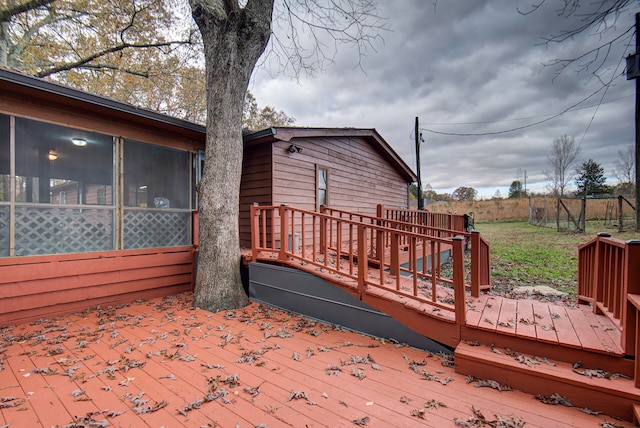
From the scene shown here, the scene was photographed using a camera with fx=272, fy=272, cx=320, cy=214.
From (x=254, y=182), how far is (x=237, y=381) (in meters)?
4.60

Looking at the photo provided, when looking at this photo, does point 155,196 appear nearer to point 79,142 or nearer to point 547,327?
point 79,142

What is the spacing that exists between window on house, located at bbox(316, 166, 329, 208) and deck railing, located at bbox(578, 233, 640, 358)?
5.19 m

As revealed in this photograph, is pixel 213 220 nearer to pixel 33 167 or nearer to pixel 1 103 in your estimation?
pixel 33 167

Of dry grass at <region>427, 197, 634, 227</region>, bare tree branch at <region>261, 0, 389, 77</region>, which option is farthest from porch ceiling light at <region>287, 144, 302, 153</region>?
dry grass at <region>427, 197, 634, 227</region>

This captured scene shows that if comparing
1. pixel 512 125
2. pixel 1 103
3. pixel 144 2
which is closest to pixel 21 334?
pixel 1 103

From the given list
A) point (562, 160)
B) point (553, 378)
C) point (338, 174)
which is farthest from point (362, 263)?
point (562, 160)

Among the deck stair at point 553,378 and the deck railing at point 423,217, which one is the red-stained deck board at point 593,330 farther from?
the deck railing at point 423,217

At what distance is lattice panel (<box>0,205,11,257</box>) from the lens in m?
3.57

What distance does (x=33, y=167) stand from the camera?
3.91 metres

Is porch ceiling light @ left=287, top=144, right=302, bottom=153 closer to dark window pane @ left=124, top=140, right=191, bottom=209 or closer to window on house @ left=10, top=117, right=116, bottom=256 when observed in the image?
dark window pane @ left=124, top=140, right=191, bottom=209

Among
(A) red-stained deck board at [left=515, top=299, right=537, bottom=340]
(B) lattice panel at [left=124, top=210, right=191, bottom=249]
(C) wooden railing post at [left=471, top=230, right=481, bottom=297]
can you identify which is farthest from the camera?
(B) lattice panel at [left=124, top=210, right=191, bottom=249]

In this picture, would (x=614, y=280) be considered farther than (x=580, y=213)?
No

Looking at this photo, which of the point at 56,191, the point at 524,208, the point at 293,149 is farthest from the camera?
the point at 524,208

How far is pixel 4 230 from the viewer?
3596mm
